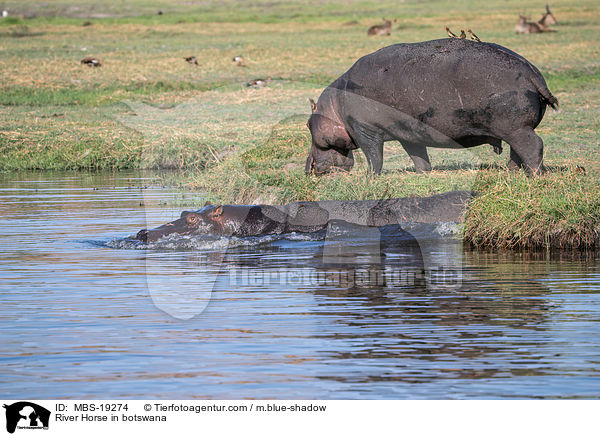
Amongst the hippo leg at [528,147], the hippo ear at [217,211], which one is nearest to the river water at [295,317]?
the hippo ear at [217,211]

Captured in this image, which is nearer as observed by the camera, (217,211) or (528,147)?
(217,211)

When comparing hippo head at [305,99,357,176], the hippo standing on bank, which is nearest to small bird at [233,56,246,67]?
hippo head at [305,99,357,176]

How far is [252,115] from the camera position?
22625 millimetres

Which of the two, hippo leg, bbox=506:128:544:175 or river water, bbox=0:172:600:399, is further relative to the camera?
hippo leg, bbox=506:128:544:175

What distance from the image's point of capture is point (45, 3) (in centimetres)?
7769

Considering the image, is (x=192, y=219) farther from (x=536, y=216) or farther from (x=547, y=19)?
(x=547, y=19)

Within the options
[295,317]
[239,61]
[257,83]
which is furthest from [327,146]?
[239,61]

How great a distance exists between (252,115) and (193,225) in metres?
11.5

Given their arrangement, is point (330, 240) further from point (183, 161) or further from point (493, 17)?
point (493, 17)

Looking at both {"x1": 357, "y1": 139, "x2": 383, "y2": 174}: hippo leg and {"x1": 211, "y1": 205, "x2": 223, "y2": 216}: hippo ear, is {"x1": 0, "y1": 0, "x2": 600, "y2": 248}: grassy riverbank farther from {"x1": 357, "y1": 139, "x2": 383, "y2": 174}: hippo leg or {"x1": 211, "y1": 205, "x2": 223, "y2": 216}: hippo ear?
{"x1": 211, "y1": 205, "x2": 223, "y2": 216}: hippo ear

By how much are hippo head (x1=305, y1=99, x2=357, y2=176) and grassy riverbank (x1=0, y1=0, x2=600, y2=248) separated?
72 cm

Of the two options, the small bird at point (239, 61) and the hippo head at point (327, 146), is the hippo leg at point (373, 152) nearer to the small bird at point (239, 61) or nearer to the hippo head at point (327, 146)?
the hippo head at point (327, 146)
